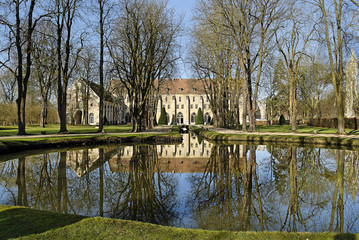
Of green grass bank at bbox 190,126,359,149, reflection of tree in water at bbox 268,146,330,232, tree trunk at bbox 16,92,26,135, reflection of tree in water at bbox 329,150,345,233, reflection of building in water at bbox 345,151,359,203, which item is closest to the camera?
reflection of tree in water at bbox 329,150,345,233

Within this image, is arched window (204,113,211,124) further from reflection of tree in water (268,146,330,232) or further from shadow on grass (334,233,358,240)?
shadow on grass (334,233,358,240)

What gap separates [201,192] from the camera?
6297 millimetres

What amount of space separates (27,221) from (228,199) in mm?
3823

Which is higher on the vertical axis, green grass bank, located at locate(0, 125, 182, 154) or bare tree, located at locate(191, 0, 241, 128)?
bare tree, located at locate(191, 0, 241, 128)

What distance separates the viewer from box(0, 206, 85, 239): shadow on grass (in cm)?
353

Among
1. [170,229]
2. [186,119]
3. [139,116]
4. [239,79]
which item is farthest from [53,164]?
[186,119]

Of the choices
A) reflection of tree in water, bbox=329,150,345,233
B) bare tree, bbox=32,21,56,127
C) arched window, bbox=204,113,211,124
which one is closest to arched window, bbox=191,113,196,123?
arched window, bbox=204,113,211,124

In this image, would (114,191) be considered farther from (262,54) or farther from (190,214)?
(262,54)

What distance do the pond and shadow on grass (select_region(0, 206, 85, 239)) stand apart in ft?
2.63

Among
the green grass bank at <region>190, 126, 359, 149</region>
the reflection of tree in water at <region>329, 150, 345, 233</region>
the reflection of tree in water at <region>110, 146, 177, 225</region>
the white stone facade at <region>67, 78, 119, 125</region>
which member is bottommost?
the reflection of tree in water at <region>110, 146, 177, 225</region>

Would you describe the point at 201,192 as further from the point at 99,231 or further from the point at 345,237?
the point at 345,237

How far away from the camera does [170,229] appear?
11.9 ft

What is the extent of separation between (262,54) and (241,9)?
409cm

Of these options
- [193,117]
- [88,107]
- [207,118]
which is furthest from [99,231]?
[193,117]
